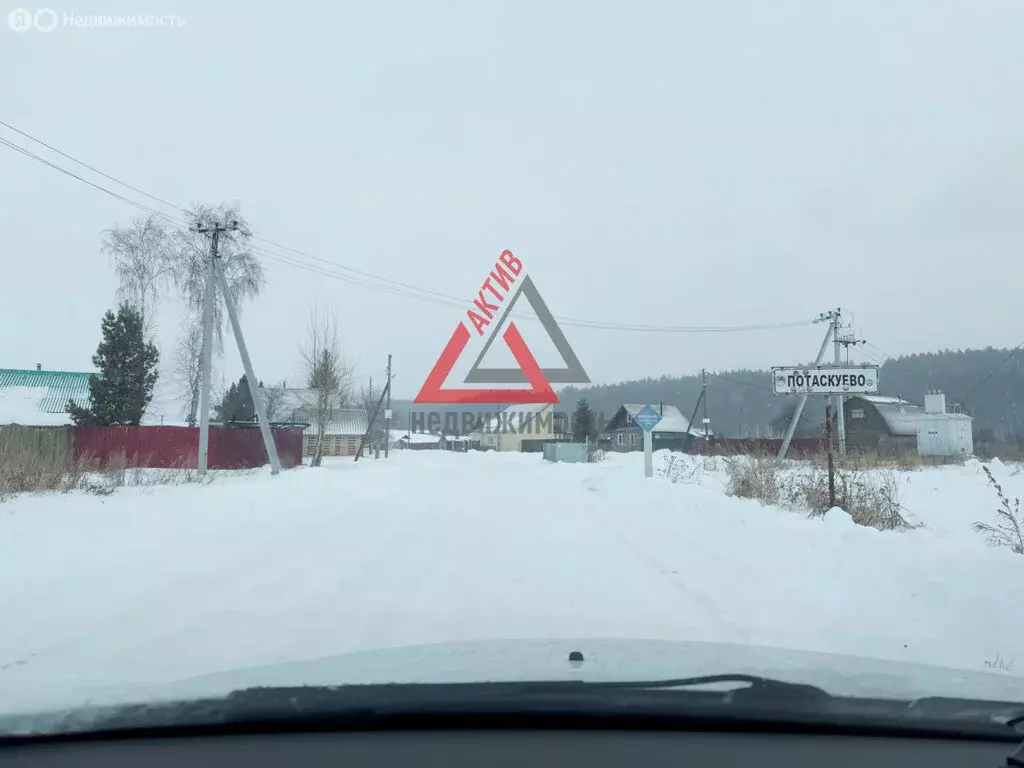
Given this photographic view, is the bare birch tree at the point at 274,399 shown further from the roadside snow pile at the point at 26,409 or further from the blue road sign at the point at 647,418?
the blue road sign at the point at 647,418

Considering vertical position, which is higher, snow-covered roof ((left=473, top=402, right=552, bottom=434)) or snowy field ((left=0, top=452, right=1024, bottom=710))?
snow-covered roof ((left=473, top=402, right=552, bottom=434))

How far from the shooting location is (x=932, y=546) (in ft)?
Answer: 26.9

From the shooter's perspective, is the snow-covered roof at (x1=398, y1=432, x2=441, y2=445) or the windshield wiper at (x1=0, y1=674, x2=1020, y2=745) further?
the snow-covered roof at (x1=398, y1=432, x2=441, y2=445)

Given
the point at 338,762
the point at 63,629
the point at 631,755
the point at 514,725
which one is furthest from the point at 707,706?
the point at 63,629

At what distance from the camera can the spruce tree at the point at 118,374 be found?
31953 mm

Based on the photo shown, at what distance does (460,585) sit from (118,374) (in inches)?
1192

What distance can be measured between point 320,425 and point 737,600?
97.8 ft

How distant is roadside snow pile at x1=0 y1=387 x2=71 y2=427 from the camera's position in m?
34.2

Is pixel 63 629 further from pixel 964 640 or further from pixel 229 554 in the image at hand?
pixel 964 640

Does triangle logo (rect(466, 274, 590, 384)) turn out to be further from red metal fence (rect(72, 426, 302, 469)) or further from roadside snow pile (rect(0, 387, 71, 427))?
roadside snow pile (rect(0, 387, 71, 427))

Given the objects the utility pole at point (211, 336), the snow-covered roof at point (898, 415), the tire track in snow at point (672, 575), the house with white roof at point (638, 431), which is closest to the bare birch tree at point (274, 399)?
the house with white roof at point (638, 431)

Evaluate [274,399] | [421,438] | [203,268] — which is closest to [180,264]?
[203,268]

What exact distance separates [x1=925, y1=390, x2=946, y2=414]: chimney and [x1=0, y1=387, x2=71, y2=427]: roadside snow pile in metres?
55.5
